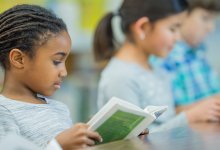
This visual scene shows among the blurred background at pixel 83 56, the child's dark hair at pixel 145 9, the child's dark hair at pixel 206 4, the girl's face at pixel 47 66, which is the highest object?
the blurred background at pixel 83 56

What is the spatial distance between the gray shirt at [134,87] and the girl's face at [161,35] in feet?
0.24

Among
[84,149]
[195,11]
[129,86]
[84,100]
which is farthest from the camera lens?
[84,100]

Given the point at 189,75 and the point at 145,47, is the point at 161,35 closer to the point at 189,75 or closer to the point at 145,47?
the point at 145,47

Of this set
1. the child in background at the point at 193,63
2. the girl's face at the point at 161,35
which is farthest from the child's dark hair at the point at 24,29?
the child in background at the point at 193,63

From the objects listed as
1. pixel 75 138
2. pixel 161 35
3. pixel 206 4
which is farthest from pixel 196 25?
pixel 75 138

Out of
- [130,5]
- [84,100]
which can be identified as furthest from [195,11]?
[84,100]

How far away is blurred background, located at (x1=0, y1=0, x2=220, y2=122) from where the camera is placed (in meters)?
3.17

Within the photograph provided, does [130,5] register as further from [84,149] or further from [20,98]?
[84,149]

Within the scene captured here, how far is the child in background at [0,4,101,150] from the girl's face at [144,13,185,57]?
0.75 metres

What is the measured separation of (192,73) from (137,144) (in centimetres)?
125

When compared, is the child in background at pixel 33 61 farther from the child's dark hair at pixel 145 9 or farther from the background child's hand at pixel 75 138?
the child's dark hair at pixel 145 9

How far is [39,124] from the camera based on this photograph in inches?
37.5

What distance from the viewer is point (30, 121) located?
3.09 feet

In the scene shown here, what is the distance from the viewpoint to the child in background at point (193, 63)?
205 cm
